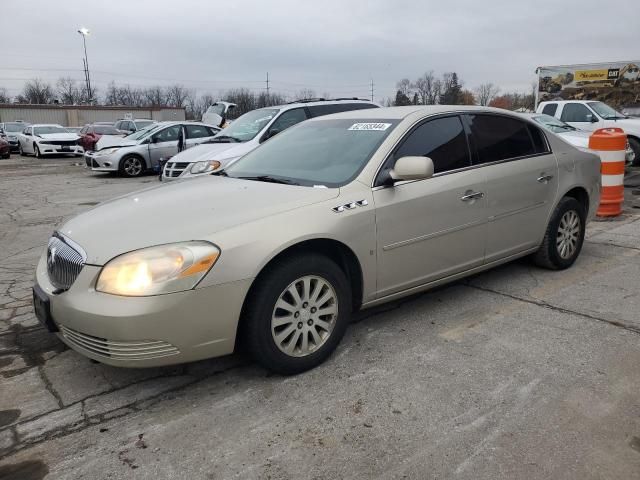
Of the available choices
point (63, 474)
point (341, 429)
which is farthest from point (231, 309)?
point (63, 474)

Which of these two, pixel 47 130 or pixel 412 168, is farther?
pixel 47 130

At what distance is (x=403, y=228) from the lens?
12.0ft

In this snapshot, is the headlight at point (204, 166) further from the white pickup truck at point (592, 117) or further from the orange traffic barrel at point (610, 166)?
the white pickup truck at point (592, 117)

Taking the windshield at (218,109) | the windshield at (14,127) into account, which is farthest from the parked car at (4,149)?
the windshield at (218,109)

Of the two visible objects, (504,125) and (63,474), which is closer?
(63,474)

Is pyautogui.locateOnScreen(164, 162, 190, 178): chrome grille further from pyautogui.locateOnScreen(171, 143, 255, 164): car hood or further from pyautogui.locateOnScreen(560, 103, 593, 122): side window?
pyautogui.locateOnScreen(560, 103, 593, 122): side window

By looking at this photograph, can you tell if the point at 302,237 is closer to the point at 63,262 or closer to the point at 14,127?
the point at 63,262

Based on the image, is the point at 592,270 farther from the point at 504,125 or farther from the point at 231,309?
the point at 231,309

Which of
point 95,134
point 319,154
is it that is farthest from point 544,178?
point 95,134

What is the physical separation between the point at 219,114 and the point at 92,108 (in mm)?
43976

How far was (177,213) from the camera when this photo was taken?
10.6 feet

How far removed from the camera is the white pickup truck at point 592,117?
551 inches

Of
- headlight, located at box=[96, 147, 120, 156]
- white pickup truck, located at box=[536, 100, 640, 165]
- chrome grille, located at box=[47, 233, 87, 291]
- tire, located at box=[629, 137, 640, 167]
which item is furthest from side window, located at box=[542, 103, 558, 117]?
chrome grille, located at box=[47, 233, 87, 291]

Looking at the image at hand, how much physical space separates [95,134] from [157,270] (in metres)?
24.2
